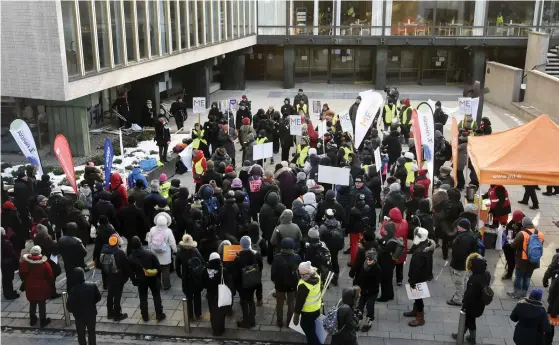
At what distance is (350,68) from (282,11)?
19.0ft

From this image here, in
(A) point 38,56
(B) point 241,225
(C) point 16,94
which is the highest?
(A) point 38,56

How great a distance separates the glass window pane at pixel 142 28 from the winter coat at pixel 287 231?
12.1 m

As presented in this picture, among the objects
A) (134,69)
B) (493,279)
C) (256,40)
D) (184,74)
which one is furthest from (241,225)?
(256,40)

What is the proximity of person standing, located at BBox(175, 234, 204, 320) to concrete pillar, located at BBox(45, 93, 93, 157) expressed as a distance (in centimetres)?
975

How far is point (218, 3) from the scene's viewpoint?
26078mm

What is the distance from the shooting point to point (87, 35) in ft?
51.8

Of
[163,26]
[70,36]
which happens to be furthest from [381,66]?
[70,36]

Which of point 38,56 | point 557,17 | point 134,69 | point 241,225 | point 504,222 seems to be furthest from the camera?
point 557,17

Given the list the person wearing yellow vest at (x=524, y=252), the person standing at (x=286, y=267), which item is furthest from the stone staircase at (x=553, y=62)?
the person standing at (x=286, y=267)

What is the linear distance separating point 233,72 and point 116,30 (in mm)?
15649

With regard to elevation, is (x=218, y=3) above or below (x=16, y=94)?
above

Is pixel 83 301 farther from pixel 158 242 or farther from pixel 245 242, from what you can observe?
pixel 245 242

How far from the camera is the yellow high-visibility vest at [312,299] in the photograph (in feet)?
24.4

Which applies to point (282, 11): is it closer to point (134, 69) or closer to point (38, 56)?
point (134, 69)
